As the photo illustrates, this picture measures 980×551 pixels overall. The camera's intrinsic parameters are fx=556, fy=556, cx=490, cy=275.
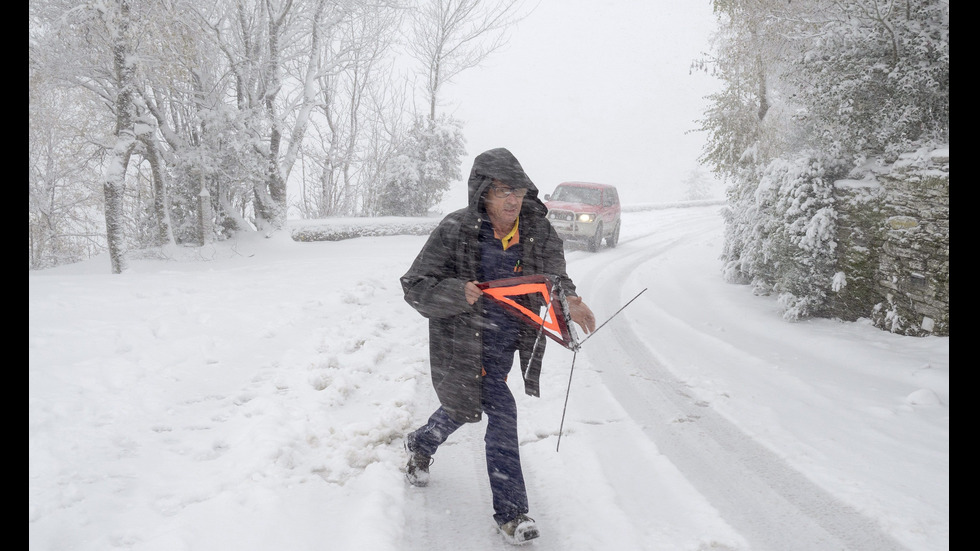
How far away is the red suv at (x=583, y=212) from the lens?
53.7ft

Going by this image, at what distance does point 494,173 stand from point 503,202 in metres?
0.16

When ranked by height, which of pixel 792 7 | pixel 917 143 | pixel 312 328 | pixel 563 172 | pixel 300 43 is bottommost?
pixel 312 328

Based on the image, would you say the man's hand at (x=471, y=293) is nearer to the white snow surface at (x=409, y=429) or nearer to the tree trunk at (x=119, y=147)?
the white snow surface at (x=409, y=429)

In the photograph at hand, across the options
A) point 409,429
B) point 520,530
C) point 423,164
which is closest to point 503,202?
point 520,530

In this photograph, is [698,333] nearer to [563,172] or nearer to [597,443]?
[597,443]

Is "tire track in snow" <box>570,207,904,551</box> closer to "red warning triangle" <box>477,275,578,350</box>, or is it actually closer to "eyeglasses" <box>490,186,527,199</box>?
"red warning triangle" <box>477,275,578,350</box>

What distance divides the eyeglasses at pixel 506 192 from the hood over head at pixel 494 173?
0.03 metres

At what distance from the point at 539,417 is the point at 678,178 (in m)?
76.3

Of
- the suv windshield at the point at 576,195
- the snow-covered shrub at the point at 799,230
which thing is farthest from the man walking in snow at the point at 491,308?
the suv windshield at the point at 576,195

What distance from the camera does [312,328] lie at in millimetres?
6867

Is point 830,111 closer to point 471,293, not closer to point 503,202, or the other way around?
point 503,202

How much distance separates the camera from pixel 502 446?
9.67 ft

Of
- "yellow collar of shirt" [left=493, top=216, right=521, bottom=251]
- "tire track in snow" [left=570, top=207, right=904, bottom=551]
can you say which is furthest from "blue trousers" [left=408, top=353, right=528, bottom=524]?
"tire track in snow" [left=570, top=207, right=904, bottom=551]

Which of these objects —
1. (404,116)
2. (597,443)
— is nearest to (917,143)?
(597,443)
